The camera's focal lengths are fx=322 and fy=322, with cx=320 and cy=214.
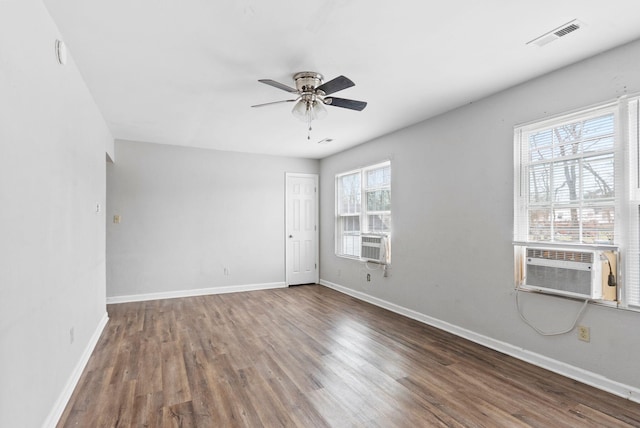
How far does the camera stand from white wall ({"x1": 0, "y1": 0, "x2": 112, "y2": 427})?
59.2 inches

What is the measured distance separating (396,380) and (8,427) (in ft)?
7.81

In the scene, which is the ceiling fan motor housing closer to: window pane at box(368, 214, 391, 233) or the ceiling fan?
the ceiling fan

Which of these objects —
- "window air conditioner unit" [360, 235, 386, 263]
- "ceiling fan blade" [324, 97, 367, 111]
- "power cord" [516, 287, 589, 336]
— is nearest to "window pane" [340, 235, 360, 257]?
"window air conditioner unit" [360, 235, 386, 263]

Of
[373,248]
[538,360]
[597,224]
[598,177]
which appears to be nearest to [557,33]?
[598,177]

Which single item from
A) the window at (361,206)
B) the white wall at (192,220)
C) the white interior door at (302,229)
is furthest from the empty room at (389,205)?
the white interior door at (302,229)

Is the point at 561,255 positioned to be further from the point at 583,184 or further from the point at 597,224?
the point at 583,184

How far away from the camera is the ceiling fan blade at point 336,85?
2.50 m

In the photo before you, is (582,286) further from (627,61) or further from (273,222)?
(273,222)

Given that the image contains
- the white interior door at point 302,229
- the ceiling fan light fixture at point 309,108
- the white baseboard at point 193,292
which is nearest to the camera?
the ceiling fan light fixture at point 309,108

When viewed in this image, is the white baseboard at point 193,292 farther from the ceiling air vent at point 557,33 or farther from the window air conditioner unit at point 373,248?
the ceiling air vent at point 557,33

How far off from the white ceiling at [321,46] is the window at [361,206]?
1.48m

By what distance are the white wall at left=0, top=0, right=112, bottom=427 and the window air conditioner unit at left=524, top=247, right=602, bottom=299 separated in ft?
12.0

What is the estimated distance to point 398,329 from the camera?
3.87 m

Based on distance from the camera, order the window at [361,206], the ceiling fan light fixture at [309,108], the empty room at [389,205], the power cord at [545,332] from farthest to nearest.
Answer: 1. the window at [361,206]
2. the ceiling fan light fixture at [309,108]
3. the power cord at [545,332]
4. the empty room at [389,205]
